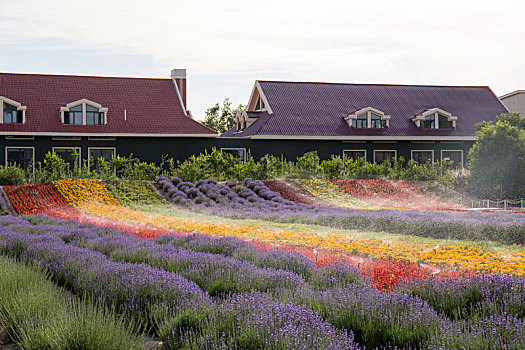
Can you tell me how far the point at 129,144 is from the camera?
32219mm

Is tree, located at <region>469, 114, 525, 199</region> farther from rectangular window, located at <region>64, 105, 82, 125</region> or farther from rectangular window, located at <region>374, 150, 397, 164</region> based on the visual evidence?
rectangular window, located at <region>64, 105, 82, 125</region>

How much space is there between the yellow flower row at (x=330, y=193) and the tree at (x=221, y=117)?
2965 cm

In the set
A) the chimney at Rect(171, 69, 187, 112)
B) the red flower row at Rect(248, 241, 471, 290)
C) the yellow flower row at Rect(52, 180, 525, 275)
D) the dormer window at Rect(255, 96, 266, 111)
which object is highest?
the chimney at Rect(171, 69, 187, 112)

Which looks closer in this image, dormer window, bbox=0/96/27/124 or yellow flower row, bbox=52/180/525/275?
yellow flower row, bbox=52/180/525/275

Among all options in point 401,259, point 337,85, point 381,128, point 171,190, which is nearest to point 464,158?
point 381,128

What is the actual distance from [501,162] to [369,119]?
1279 cm

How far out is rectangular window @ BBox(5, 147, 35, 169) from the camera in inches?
1207

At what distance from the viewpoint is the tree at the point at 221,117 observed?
182ft

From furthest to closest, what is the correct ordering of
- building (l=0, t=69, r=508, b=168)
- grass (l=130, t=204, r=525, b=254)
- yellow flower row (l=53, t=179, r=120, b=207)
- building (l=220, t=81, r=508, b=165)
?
building (l=220, t=81, r=508, b=165) → building (l=0, t=69, r=508, b=168) → yellow flower row (l=53, t=179, r=120, b=207) → grass (l=130, t=204, r=525, b=254)

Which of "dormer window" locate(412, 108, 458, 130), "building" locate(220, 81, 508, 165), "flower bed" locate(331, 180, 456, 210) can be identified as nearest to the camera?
"flower bed" locate(331, 180, 456, 210)

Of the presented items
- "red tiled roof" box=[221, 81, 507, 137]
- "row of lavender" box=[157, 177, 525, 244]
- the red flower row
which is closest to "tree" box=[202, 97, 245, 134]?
"red tiled roof" box=[221, 81, 507, 137]

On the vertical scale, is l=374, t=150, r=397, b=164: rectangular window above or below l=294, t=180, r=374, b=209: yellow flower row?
above

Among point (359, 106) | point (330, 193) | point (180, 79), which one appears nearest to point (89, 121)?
point (180, 79)

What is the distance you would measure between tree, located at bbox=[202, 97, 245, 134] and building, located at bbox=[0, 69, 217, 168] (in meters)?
19.8
